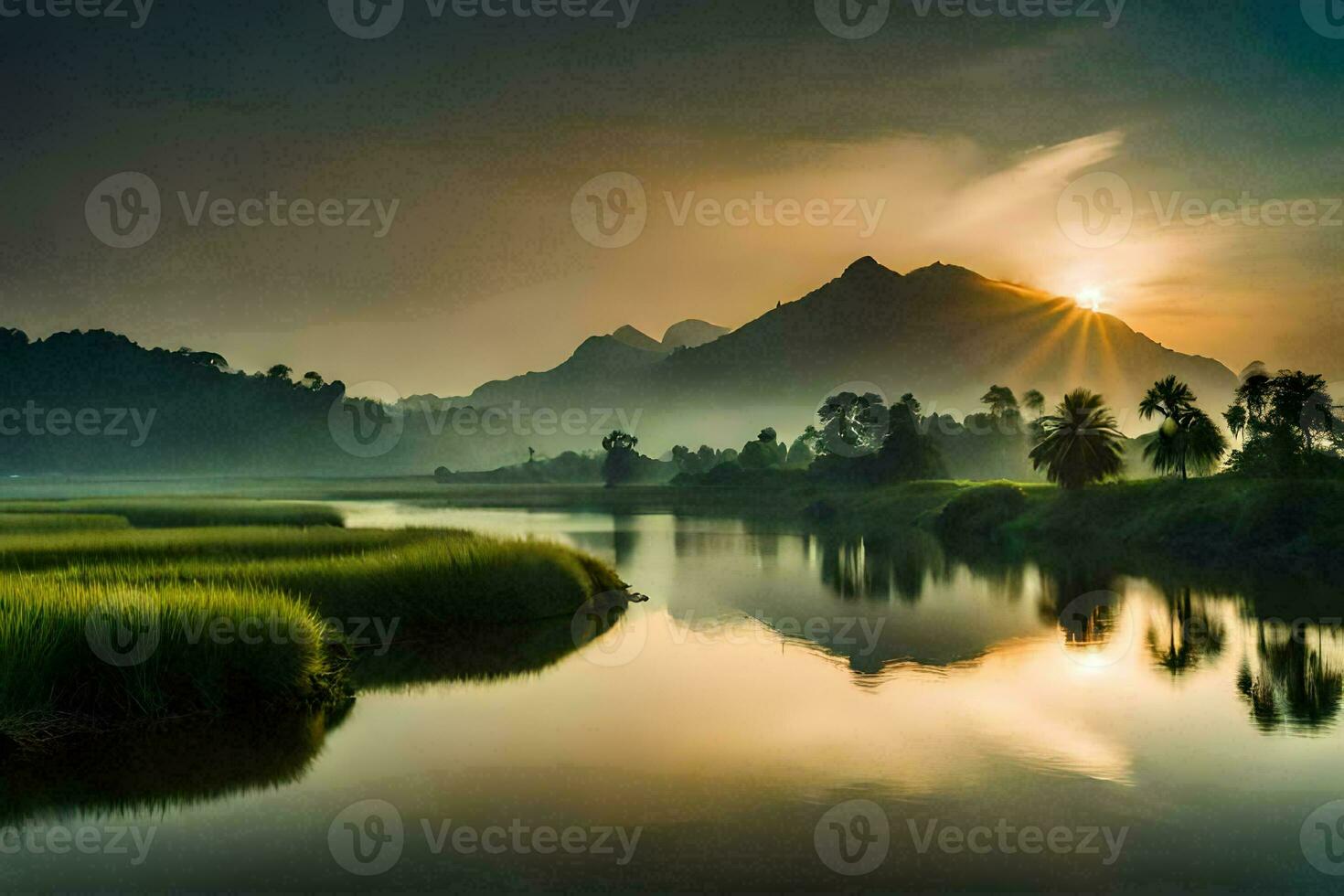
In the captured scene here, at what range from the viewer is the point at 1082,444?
8919 cm

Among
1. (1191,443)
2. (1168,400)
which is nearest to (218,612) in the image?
(1191,443)

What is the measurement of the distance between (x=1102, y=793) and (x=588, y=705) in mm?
11965

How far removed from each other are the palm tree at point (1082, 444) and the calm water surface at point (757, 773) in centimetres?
5612

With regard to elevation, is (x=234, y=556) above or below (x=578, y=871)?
above

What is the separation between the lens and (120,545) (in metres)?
42.5

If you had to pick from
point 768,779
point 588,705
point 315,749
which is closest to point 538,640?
point 588,705

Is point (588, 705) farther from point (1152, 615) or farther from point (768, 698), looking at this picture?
point (1152, 615)

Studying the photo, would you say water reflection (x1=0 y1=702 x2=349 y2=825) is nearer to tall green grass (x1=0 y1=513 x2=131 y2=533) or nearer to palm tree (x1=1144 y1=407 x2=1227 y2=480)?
tall green grass (x1=0 y1=513 x2=131 y2=533)

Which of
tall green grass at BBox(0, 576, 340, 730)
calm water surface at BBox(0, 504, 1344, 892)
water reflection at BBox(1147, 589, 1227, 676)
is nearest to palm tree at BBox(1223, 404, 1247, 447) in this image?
water reflection at BBox(1147, 589, 1227, 676)

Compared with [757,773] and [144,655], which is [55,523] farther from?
[757,773]

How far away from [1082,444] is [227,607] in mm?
81085

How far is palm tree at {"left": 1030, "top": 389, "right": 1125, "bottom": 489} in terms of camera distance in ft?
291

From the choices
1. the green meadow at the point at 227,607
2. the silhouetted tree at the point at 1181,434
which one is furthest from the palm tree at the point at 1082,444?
the green meadow at the point at 227,607

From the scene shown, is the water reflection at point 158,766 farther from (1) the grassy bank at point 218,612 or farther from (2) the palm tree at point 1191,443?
(2) the palm tree at point 1191,443
